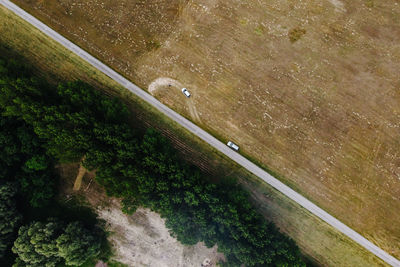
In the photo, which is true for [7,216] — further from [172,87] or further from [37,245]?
[172,87]

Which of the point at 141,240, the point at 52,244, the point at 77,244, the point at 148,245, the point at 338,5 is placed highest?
the point at 338,5

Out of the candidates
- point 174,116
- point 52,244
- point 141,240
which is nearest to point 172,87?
point 174,116

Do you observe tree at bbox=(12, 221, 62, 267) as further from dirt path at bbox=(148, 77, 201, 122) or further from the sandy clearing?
dirt path at bbox=(148, 77, 201, 122)

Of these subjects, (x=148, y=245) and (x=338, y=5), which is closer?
(x=148, y=245)

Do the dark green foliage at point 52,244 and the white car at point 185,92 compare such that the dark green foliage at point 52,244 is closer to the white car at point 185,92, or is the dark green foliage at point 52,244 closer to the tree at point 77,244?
the tree at point 77,244

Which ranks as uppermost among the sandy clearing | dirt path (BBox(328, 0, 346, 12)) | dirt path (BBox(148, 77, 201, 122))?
dirt path (BBox(328, 0, 346, 12))

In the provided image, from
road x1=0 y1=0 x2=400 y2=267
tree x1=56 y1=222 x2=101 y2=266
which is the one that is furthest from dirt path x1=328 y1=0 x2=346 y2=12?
tree x1=56 y1=222 x2=101 y2=266
